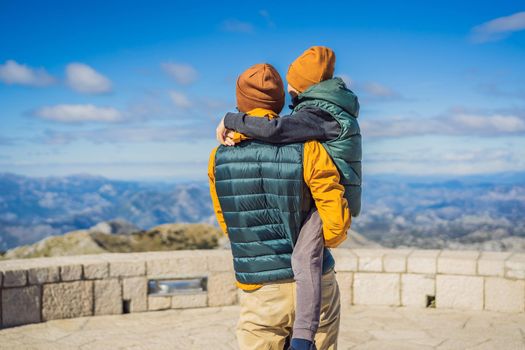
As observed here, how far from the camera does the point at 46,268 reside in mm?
6184

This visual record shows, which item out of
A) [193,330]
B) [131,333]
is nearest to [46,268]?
[131,333]

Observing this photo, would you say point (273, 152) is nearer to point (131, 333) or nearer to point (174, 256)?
point (131, 333)

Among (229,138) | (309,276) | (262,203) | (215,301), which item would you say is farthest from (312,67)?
(215,301)

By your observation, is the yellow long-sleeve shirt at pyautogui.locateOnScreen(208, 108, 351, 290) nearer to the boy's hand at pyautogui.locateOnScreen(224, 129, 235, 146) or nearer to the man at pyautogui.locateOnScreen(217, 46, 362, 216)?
the man at pyautogui.locateOnScreen(217, 46, 362, 216)

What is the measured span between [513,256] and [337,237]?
5050 millimetres

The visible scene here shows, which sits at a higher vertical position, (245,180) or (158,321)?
(245,180)

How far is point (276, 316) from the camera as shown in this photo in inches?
108

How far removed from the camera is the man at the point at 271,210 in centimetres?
255

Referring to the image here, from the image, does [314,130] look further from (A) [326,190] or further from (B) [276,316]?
(B) [276,316]

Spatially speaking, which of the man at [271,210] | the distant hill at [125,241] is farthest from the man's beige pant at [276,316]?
the distant hill at [125,241]

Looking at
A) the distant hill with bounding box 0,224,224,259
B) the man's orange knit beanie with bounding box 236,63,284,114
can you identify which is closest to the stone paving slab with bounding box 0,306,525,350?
the man's orange knit beanie with bounding box 236,63,284,114

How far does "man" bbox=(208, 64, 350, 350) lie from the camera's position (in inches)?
101

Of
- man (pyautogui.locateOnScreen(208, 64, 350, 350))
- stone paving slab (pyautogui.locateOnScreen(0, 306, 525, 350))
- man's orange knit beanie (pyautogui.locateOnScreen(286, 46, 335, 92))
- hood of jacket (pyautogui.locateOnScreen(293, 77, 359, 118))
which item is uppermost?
man's orange knit beanie (pyautogui.locateOnScreen(286, 46, 335, 92))

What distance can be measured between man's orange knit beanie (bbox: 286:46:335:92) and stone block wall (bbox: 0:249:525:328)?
429 cm
